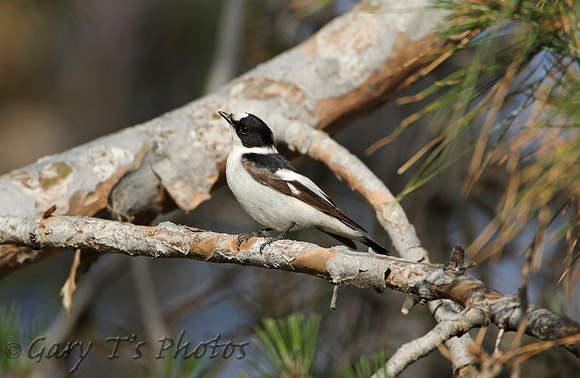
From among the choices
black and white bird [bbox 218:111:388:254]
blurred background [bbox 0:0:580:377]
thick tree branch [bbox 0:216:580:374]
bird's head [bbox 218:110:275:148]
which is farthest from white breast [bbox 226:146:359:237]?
thick tree branch [bbox 0:216:580:374]

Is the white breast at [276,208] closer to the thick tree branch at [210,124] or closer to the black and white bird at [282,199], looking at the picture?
the black and white bird at [282,199]

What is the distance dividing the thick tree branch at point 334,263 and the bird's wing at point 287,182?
2.88 ft

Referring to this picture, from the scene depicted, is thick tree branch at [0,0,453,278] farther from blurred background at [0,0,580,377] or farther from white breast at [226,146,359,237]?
blurred background at [0,0,580,377]

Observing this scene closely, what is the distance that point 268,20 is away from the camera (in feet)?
16.6

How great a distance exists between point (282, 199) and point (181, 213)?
8.50ft

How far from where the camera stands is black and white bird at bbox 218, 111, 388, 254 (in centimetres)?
285

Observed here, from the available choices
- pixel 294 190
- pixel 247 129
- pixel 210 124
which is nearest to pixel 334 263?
pixel 294 190

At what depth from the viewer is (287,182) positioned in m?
2.93

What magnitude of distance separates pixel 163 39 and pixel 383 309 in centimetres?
487

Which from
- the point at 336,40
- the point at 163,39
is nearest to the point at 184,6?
the point at 163,39

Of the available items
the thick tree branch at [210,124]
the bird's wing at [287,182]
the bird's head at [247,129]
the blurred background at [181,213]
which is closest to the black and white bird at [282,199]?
the bird's wing at [287,182]

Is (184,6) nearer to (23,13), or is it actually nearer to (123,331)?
(23,13)

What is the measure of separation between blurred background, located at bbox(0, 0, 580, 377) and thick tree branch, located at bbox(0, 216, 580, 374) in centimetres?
42

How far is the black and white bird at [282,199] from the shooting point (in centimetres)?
285
